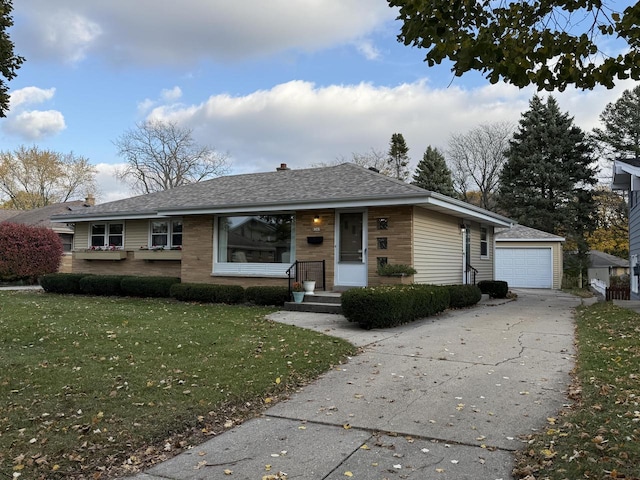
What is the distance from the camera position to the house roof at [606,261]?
36.3 metres

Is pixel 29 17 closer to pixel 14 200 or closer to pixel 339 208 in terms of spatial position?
pixel 339 208

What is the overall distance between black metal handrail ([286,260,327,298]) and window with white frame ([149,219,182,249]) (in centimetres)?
561

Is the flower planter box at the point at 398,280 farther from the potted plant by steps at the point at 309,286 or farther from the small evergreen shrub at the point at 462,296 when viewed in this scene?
the potted plant by steps at the point at 309,286

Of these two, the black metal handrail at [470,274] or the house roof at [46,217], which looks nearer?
the black metal handrail at [470,274]

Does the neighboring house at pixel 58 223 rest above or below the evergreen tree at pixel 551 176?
below

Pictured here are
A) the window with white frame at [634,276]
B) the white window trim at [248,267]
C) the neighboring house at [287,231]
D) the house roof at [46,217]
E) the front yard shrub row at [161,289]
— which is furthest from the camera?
the house roof at [46,217]

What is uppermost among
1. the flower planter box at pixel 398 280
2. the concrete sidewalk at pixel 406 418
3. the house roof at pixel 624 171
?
the house roof at pixel 624 171

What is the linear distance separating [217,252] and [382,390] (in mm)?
11150

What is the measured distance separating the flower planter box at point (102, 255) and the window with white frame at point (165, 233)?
4.17 ft

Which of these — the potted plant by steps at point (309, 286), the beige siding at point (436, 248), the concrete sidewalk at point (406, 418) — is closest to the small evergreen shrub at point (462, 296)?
the beige siding at point (436, 248)

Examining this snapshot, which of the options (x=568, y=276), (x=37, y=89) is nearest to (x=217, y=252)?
(x=37, y=89)

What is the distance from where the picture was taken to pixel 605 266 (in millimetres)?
36094

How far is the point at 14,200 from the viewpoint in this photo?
1815 inches

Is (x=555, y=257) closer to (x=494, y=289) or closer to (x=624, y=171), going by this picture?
(x=494, y=289)
